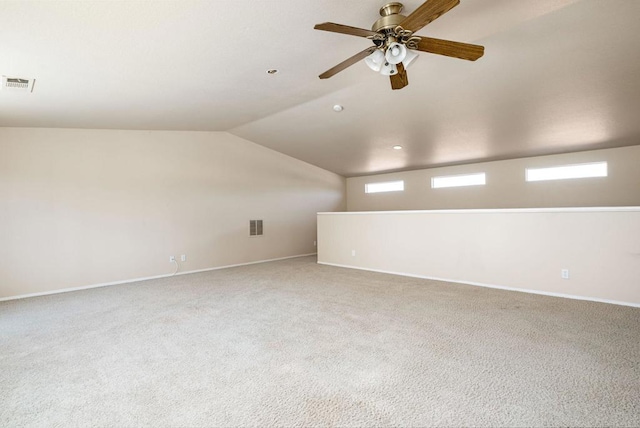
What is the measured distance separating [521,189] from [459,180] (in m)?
1.24

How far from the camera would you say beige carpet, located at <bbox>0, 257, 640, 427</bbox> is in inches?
68.1

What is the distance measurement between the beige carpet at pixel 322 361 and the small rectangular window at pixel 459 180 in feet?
10.3

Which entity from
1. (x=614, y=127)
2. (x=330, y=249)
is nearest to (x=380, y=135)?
(x=330, y=249)

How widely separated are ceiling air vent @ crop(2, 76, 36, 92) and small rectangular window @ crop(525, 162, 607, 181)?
739 centimetres

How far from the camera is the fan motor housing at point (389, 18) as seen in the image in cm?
212

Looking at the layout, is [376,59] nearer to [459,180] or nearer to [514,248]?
[514,248]

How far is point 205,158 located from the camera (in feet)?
20.1

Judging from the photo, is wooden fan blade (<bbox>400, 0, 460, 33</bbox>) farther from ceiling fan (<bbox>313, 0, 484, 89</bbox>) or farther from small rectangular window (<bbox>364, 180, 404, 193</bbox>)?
small rectangular window (<bbox>364, 180, 404, 193</bbox>)

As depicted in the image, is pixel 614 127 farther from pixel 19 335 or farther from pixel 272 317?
pixel 19 335

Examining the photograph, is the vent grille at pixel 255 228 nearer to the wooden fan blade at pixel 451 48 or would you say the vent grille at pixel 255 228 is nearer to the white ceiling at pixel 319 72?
the white ceiling at pixel 319 72

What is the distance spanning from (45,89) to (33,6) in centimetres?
160

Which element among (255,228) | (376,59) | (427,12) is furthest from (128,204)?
(427,12)

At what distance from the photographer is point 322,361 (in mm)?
2324

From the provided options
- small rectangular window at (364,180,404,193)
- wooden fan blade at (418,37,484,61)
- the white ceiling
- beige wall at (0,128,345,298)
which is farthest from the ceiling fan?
small rectangular window at (364,180,404,193)
